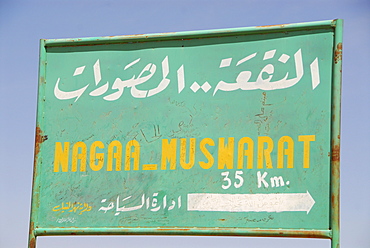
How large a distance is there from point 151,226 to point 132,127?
99 cm

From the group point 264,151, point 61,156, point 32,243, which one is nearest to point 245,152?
point 264,151

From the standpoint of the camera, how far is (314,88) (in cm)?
643

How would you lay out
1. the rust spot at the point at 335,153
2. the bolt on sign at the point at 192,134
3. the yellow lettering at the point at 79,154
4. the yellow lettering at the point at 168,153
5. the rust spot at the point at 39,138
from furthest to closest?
the rust spot at the point at 39,138 < the yellow lettering at the point at 79,154 < the yellow lettering at the point at 168,153 < the bolt on sign at the point at 192,134 < the rust spot at the point at 335,153

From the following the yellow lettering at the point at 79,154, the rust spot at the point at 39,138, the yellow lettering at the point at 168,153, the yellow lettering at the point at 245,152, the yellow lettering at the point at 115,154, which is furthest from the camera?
the rust spot at the point at 39,138

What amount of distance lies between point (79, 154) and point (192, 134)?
116cm

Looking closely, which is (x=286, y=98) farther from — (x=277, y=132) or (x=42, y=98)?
(x=42, y=98)

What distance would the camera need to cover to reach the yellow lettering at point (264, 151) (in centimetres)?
639

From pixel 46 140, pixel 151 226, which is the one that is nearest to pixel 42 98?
pixel 46 140

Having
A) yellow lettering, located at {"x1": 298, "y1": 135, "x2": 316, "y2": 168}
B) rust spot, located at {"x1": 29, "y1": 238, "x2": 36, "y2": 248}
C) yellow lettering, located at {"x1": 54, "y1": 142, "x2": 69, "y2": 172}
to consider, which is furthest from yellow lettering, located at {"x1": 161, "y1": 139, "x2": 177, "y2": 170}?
rust spot, located at {"x1": 29, "y1": 238, "x2": 36, "y2": 248}

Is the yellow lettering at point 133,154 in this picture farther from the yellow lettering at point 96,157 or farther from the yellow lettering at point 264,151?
the yellow lettering at point 264,151

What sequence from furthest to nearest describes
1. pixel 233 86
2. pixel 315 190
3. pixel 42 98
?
pixel 42 98 → pixel 233 86 → pixel 315 190

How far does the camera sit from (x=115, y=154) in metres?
6.83

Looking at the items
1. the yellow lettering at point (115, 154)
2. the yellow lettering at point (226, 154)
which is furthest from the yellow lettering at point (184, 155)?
the yellow lettering at point (115, 154)

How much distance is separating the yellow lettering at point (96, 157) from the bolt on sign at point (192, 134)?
1 cm
